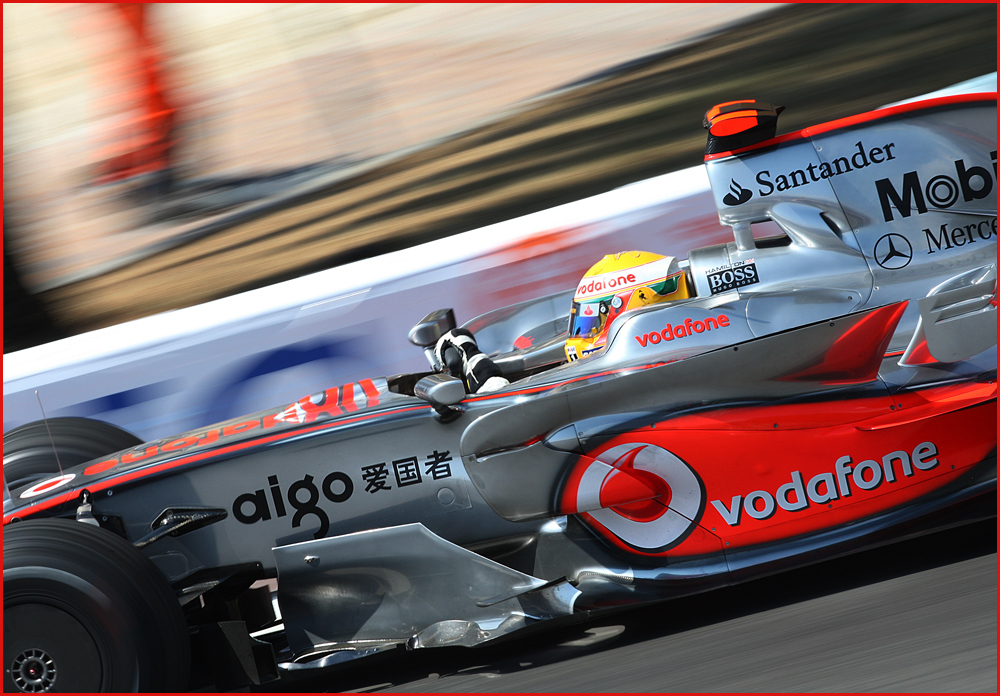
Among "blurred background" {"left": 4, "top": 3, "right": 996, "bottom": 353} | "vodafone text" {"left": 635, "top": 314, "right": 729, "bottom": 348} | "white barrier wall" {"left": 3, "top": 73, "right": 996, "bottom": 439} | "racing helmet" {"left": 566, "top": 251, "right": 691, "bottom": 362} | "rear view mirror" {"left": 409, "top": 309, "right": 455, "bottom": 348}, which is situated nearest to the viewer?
"vodafone text" {"left": 635, "top": 314, "right": 729, "bottom": 348}

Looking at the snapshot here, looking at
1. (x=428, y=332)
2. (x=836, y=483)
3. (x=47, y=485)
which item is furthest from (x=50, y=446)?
(x=836, y=483)

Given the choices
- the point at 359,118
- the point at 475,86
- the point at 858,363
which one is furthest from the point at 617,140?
the point at 858,363

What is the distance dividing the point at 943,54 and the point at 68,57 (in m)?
7.25

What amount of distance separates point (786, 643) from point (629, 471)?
2.43 ft

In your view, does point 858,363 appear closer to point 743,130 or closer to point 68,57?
point 743,130

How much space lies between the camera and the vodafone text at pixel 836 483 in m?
2.95

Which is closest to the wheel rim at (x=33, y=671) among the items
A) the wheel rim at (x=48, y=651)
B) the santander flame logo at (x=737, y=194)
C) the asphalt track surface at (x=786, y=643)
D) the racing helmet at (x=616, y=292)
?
the wheel rim at (x=48, y=651)

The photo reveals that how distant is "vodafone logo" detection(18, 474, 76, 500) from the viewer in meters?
3.41

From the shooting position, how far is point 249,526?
10.3ft

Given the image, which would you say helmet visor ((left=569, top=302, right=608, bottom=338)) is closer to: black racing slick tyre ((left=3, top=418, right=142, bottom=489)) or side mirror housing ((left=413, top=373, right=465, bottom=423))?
side mirror housing ((left=413, top=373, right=465, bottom=423))

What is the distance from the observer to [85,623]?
2.80 metres

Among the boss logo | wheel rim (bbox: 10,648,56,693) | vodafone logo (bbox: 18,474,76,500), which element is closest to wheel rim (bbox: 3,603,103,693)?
wheel rim (bbox: 10,648,56,693)

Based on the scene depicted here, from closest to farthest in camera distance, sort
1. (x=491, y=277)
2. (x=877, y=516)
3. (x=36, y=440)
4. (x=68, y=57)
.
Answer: (x=877, y=516), (x=36, y=440), (x=491, y=277), (x=68, y=57)

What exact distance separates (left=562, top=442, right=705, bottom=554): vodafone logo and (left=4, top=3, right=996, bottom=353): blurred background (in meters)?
4.31
